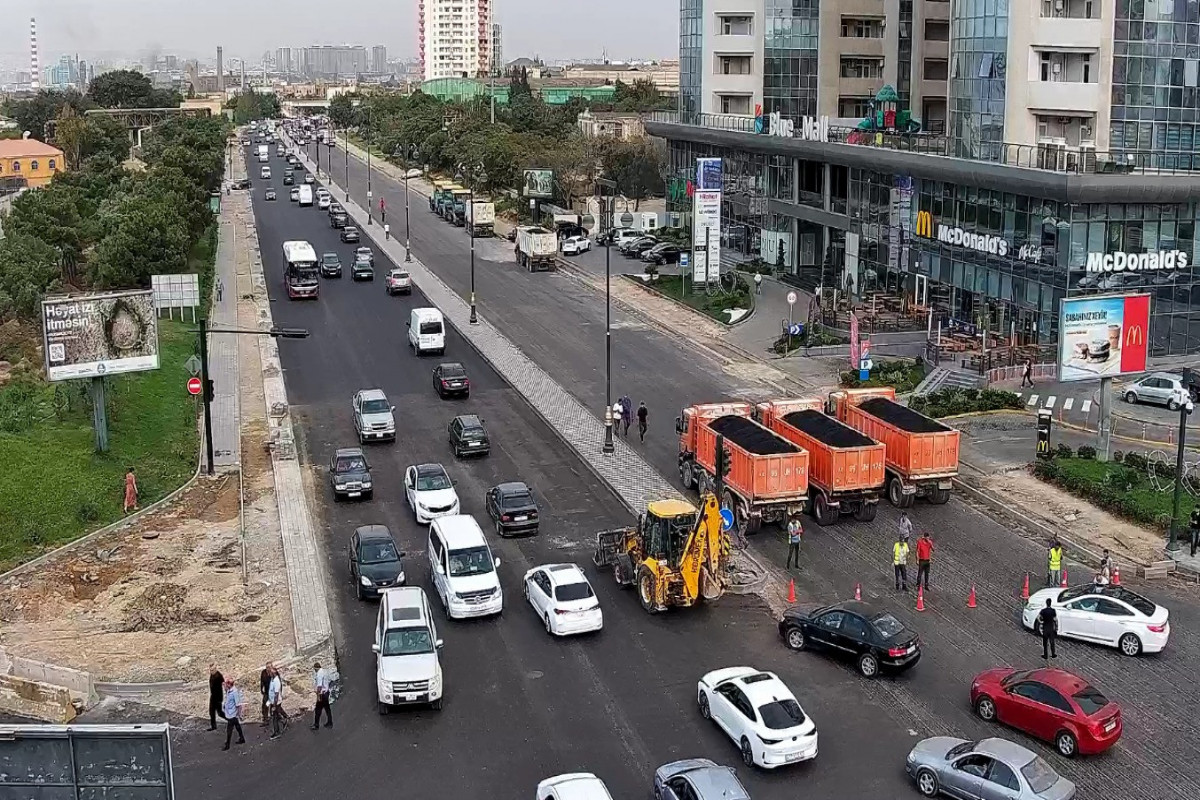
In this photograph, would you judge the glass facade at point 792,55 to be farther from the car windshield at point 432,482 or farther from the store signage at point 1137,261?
the car windshield at point 432,482

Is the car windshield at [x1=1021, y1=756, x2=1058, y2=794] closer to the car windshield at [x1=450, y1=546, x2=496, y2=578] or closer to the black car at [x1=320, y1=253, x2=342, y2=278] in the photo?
the car windshield at [x1=450, y1=546, x2=496, y2=578]

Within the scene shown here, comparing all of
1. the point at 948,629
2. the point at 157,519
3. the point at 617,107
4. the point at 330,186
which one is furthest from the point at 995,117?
the point at 617,107

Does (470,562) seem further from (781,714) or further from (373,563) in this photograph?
(781,714)

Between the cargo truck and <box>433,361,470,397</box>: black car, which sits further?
the cargo truck

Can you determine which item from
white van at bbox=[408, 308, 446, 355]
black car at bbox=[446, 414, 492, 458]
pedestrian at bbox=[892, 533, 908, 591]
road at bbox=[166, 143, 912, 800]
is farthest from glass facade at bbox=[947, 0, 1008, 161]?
pedestrian at bbox=[892, 533, 908, 591]

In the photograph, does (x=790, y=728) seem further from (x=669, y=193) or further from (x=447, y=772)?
(x=669, y=193)

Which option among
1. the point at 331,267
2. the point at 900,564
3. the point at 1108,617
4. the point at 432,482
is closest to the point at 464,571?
the point at 432,482

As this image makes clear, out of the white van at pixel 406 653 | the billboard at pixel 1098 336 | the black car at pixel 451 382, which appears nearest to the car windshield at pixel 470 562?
the white van at pixel 406 653
